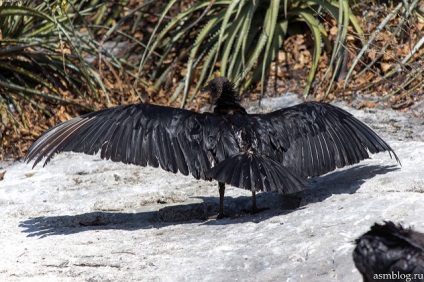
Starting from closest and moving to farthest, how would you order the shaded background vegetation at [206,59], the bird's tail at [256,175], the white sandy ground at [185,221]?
the white sandy ground at [185,221] < the bird's tail at [256,175] < the shaded background vegetation at [206,59]

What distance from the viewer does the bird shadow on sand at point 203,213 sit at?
581cm

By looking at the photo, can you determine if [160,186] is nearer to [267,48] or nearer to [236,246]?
[236,246]

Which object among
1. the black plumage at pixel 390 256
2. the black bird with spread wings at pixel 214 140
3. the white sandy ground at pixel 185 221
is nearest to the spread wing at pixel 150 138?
the black bird with spread wings at pixel 214 140

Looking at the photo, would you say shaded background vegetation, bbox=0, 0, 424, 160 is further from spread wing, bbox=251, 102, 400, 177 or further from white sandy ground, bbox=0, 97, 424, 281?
spread wing, bbox=251, 102, 400, 177

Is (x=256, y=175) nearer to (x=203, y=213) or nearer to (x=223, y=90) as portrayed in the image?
(x=203, y=213)

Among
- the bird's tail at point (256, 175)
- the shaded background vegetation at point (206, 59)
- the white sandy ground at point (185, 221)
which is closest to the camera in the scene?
the white sandy ground at point (185, 221)

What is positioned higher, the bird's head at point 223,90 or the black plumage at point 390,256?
the bird's head at point 223,90

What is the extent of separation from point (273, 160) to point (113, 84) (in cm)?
374

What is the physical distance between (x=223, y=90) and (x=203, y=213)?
3.04ft

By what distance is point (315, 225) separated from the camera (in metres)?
5.08

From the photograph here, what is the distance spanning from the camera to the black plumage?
349 cm

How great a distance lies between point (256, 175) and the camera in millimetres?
5332

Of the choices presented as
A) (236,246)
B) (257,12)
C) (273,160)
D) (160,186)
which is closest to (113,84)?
(257,12)

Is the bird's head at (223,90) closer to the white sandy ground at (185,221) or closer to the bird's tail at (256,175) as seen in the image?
the bird's tail at (256,175)
